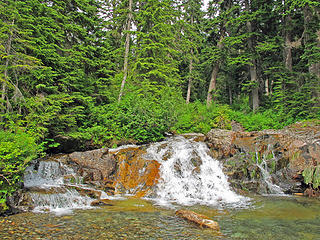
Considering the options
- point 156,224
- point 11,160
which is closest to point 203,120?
point 156,224

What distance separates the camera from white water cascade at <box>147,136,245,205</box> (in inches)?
323

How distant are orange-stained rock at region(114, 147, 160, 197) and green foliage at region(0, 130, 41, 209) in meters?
3.86


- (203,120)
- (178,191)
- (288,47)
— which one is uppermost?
(288,47)

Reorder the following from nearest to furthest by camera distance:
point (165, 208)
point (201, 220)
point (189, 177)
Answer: point (201, 220) < point (165, 208) < point (189, 177)

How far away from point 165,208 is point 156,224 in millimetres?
1600

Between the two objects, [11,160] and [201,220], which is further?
[11,160]

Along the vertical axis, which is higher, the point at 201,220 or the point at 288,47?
the point at 288,47

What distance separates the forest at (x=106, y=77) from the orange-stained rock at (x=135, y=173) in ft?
6.70

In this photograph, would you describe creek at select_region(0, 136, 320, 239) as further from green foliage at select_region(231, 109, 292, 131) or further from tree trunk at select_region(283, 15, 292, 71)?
tree trunk at select_region(283, 15, 292, 71)

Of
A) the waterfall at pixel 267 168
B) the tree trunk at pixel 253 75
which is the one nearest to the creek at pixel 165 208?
the waterfall at pixel 267 168

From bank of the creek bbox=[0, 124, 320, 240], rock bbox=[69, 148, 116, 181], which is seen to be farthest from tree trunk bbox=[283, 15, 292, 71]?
rock bbox=[69, 148, 116, 181]

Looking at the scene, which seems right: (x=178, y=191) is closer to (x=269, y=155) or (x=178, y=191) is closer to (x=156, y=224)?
(x=156, y=224)

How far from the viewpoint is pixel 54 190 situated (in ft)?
23.3

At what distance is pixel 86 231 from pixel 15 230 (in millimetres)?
1504
